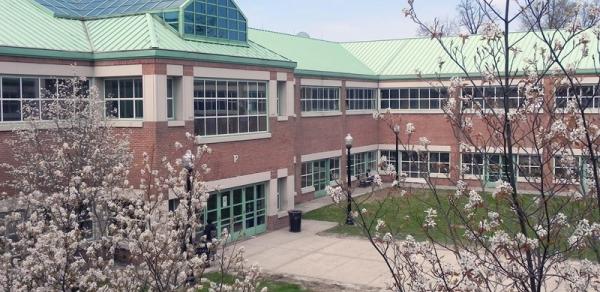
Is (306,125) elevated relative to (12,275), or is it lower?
elevated

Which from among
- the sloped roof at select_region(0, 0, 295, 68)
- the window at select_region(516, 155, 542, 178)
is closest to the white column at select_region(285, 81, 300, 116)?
the sloped roof at select_region(0, 0, 295, 68)

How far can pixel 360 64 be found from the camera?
39438mm

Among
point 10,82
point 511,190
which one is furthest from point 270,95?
point 511,190

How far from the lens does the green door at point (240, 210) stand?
2278 cm

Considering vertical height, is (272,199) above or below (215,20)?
below

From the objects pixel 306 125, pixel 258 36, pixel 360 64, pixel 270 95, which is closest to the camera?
pixel 270 95

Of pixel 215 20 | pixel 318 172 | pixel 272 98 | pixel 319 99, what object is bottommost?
pixel 318 172

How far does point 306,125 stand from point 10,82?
52.5 ft

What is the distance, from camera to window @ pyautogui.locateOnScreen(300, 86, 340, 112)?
31991mm

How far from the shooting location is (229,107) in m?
23.3

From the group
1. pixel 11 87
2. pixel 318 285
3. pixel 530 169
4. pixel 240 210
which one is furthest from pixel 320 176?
pixel 530 169

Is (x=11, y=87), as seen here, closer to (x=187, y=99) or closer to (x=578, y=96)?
(x=187, y=99)

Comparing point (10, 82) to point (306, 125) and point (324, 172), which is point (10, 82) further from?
point (324, 172)

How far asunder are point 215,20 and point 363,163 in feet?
54.5
